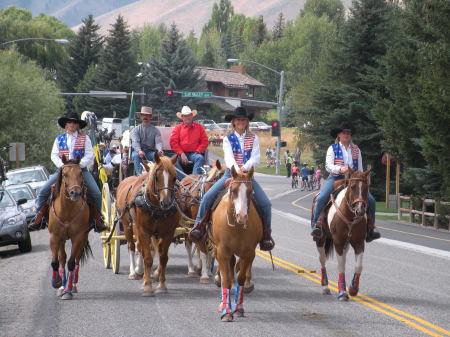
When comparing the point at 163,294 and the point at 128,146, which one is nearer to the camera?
the point at 163,294

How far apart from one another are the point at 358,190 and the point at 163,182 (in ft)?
9.87

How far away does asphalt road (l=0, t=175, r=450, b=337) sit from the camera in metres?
11.0

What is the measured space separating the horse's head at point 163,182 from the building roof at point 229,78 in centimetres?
12343

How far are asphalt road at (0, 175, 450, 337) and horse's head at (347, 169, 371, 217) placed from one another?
1.40 m

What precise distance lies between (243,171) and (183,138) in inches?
196

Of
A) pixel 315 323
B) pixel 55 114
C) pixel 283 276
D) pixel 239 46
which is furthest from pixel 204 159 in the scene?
pixel 239 46

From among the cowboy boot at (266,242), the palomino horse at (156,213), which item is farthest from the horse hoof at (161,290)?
the cowboy boot at (266,242)

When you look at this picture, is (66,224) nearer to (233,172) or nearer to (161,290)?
(161,290)

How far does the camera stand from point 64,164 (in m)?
14.1

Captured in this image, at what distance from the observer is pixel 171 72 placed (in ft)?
328

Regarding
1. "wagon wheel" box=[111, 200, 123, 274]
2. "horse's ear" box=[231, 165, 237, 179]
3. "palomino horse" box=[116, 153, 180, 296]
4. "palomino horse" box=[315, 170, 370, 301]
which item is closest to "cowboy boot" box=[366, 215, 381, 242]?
"palomino horse" box=[315, 170, 370, 301]

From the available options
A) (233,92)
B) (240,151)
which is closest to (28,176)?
(240,151)

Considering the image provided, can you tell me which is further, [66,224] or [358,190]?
[66,224]

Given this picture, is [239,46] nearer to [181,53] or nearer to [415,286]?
[181,53]
